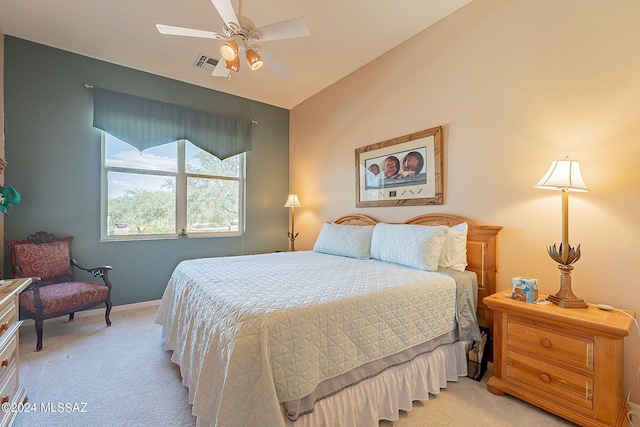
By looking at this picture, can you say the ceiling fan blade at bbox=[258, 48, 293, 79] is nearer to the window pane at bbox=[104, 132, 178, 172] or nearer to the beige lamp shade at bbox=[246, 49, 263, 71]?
the beige lamp shade at bbox=[246, 49, 263, 71]

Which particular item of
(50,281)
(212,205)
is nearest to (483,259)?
(212,205)

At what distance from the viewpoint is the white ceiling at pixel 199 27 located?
8.01ft

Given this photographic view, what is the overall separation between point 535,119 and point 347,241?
6.34 ft

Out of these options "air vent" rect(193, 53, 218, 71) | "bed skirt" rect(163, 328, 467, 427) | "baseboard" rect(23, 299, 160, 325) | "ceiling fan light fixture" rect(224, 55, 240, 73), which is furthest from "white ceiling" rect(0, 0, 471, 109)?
"baseboard" rect(23, 299, 160, 325)

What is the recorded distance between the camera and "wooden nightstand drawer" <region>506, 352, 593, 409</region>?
154cm

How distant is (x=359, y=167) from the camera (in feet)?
11.5

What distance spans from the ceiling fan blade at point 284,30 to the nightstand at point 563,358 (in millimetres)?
2316

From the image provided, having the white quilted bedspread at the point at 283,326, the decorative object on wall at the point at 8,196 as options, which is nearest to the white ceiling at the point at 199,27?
the decorative object on wall at the point at 8,196

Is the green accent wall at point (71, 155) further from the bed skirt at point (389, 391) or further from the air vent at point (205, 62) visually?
the bed skirt at point (389, 391)

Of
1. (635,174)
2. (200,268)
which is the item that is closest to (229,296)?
(200,268)

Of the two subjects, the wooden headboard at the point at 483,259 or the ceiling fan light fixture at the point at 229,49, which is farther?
the wooden headboard at the point at 483,259

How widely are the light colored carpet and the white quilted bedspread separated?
257 millimetres

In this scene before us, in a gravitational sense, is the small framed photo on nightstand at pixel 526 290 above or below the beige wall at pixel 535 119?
Result: below

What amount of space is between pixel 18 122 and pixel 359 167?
381cm
